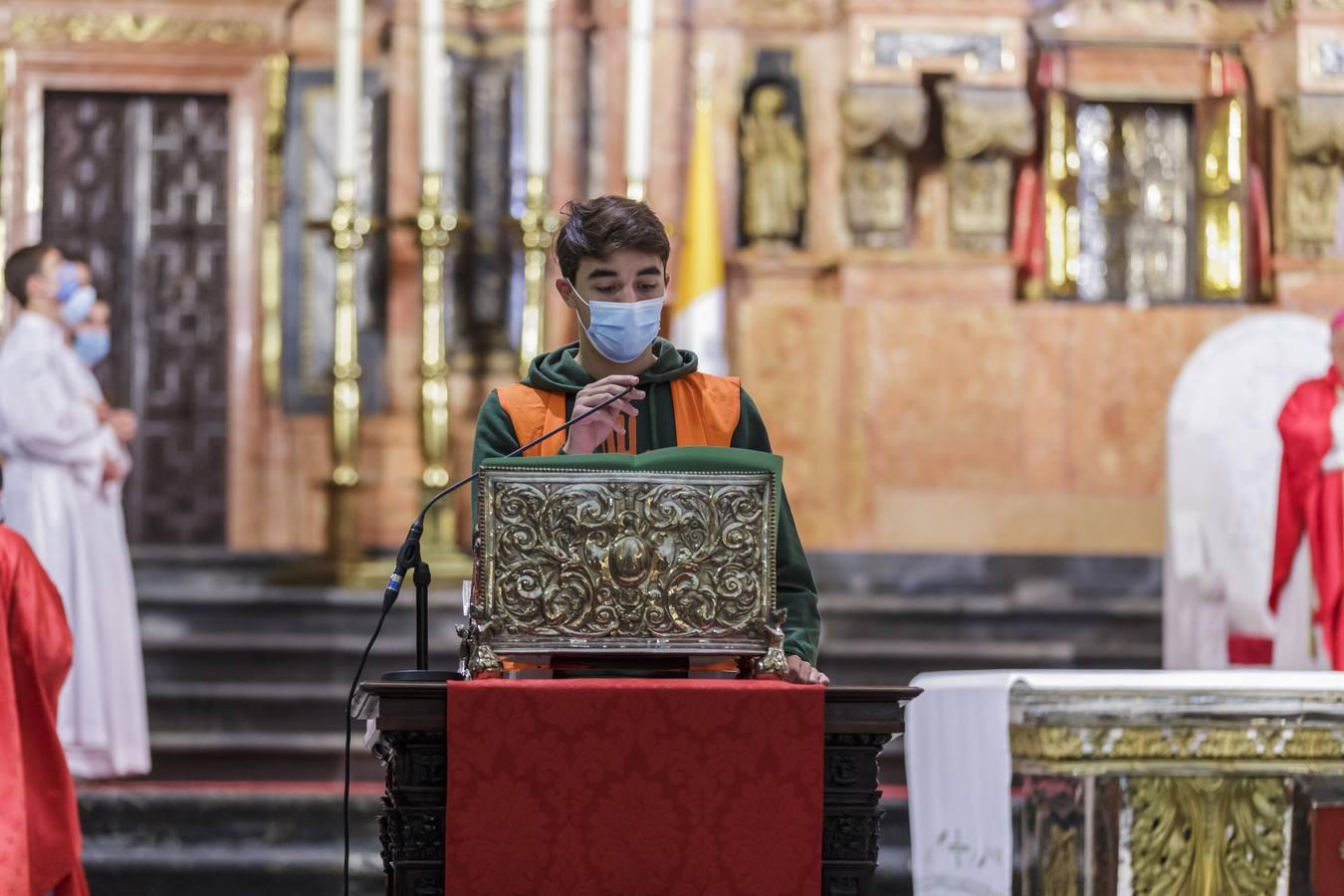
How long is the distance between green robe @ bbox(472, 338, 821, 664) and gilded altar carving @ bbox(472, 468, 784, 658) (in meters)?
0.15

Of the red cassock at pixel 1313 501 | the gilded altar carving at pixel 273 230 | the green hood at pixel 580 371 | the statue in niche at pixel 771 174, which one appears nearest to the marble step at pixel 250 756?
the gilded altar carving at pixel 273 230

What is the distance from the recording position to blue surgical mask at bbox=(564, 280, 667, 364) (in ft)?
10.5

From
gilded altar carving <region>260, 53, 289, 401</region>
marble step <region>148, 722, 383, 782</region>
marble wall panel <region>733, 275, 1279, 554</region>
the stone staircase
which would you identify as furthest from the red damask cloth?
gilded altar carving <region>260, 53, 289, 401</region>

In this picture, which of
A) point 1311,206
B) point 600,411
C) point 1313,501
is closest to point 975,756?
point 1313,501

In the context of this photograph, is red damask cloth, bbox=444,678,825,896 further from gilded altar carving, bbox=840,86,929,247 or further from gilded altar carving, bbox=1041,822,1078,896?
gilded altar carving, bbox=840,86,929,247

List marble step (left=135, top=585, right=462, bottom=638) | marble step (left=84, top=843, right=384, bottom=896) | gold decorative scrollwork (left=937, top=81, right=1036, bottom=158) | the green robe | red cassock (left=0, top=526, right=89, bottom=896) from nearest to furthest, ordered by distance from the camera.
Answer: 1. the green robe
2. red cassock (left=0, top=526, right=89, bottom=896)
3. marble step (left=84, top=843, right=384, bottom=896)
4. marble step (left=135, top=585, right=462, bottom=638)
5. gold decorative scrollwork (left=937, top=81, right=1036, bottom=158)

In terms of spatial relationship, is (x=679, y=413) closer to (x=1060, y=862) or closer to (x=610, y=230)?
(x=610, y=230)

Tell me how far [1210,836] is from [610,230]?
235 centimetres

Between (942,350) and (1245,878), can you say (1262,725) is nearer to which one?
(1245,878)

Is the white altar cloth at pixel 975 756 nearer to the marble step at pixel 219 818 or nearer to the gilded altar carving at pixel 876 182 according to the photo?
the marble step at pixel 219 818

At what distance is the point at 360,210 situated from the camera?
1056 cm

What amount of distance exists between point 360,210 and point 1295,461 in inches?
198

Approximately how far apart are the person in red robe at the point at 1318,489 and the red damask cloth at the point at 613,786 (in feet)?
14.9

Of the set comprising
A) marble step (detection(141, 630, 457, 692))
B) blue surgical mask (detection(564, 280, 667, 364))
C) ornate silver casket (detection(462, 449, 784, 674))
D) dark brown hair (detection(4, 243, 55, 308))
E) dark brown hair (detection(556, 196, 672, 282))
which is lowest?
marble step (detection(141, 630, 457, 692))
